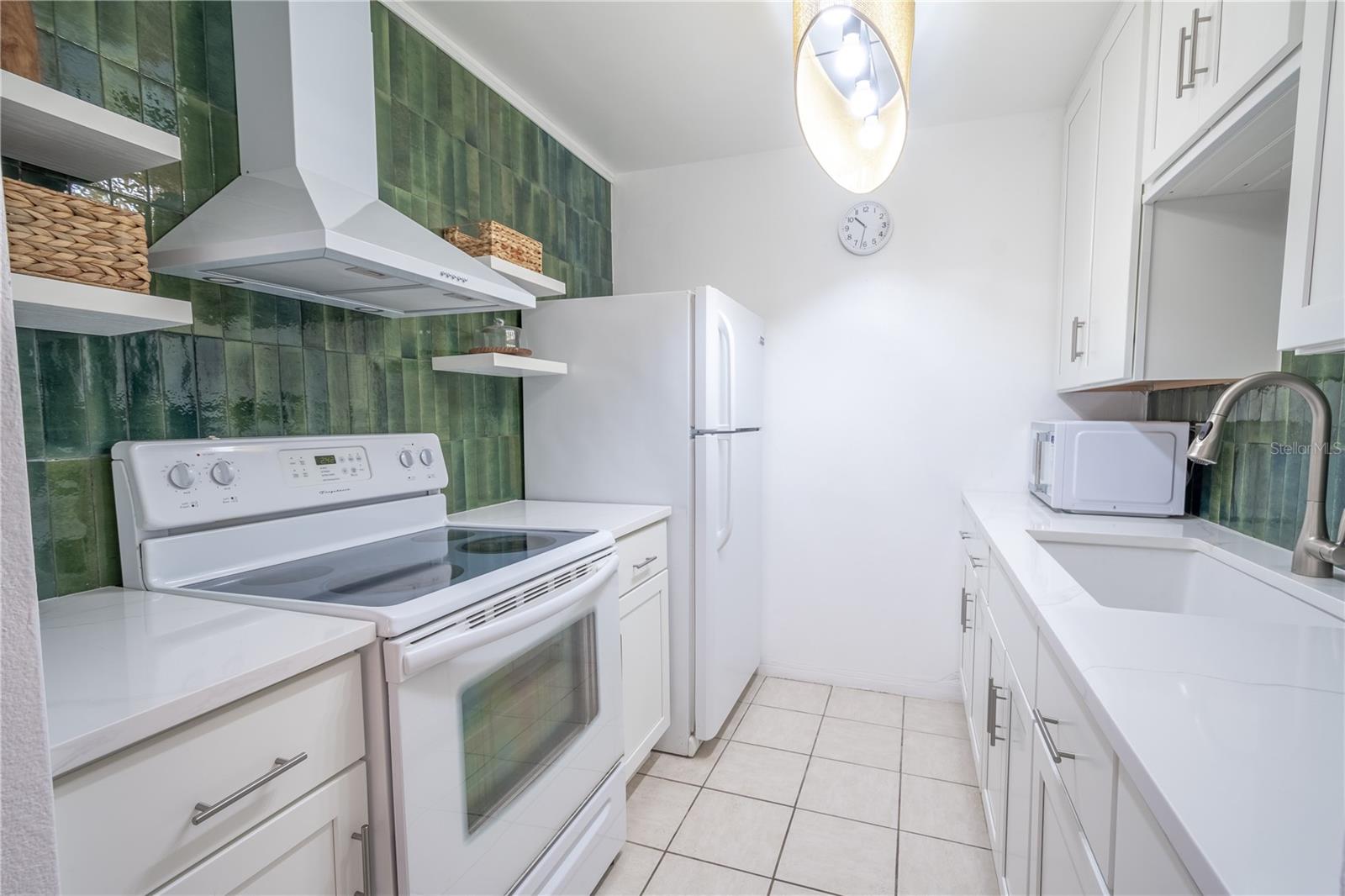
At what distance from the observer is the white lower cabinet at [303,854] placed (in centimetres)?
82

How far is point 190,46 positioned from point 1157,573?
8.72 ft

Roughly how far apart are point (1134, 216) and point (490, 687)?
1.98m

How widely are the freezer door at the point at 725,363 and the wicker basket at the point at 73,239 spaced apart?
151 cm

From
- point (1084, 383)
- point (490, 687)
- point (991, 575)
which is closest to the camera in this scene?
point (490, 687)

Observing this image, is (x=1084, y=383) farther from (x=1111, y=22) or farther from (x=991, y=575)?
(x=1111, y=22)

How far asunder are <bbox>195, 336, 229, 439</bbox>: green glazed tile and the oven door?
76 cm

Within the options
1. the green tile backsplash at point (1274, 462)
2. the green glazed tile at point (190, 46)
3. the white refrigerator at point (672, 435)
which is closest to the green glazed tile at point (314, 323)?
the green glazed tile at point (190, 46)

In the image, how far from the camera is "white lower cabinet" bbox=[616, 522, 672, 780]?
6.42 ft

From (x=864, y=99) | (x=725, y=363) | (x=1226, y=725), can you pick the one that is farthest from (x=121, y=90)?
(x=1226, y=725)

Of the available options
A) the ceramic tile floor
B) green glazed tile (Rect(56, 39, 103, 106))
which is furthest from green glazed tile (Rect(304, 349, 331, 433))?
the ceramic tile floor

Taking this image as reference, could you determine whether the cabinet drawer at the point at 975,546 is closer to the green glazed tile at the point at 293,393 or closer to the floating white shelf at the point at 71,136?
the green glazed tile at the point at 293,393

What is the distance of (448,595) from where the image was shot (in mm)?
1154

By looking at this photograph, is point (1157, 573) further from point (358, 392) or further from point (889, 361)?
point (358, 392)

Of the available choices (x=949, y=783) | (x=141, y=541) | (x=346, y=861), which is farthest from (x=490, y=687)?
(x=949, y=783)
